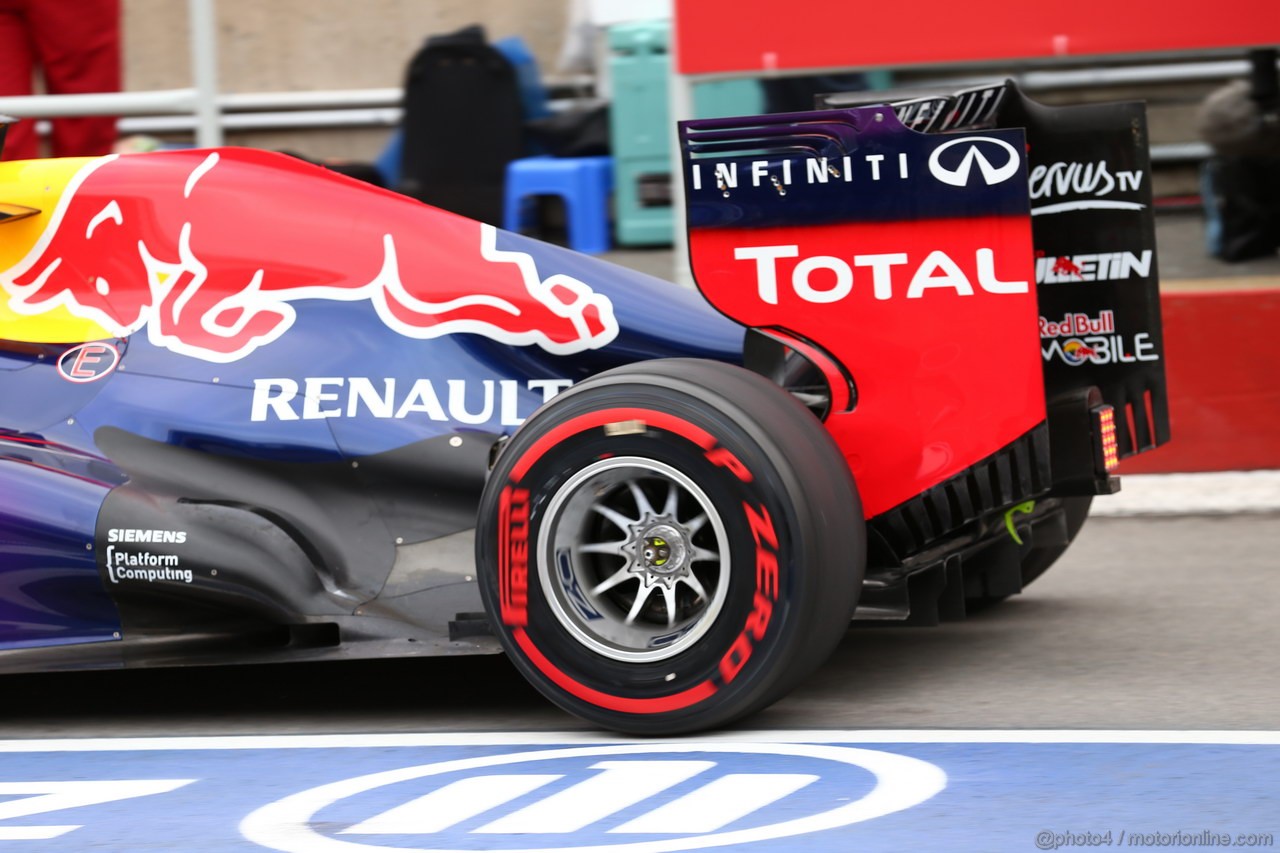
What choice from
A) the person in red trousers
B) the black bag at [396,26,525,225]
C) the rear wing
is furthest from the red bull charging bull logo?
the black bag at [396,26,525,225]

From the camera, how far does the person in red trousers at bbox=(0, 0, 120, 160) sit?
885 cm

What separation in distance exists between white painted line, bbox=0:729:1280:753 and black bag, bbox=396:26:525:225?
227 inches

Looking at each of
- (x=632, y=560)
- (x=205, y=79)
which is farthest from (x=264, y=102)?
(x=632, y=560)

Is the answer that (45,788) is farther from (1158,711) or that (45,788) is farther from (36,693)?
(1158,711)

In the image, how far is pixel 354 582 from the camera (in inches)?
174

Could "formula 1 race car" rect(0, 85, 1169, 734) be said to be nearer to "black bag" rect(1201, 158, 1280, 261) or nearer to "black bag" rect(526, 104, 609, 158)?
"black bag" rect(1201, 158, 1280, 261)

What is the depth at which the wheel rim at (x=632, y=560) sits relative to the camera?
4.03m

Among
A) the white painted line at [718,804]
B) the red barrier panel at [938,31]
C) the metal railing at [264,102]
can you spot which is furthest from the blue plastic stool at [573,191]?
the white painted line at [718,804]

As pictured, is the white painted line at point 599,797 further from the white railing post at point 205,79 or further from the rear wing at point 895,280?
the white railing post at point 205,79

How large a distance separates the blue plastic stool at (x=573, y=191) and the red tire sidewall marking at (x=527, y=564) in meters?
5.65

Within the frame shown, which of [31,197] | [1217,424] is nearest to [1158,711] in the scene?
[31,197]

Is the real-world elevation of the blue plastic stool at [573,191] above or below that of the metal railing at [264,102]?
below

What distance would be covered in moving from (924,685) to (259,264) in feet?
5.92

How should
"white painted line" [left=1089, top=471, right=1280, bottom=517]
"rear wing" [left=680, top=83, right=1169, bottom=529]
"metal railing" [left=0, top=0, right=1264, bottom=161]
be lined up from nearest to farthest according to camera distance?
"rear wing" [left=680, top=83, right=1169, bottom=529]
"white painted line" [left=1089, top=471, right=1280, bottom=517]
"metal railing" [left=0, top=0, right=1264, bottom=161]
